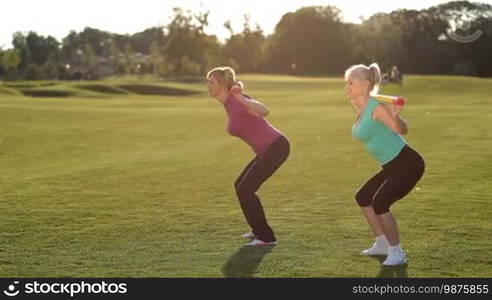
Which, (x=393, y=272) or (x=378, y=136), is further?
(x=378, y=136)

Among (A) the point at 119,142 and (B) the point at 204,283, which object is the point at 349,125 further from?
(B) the point at 204,283

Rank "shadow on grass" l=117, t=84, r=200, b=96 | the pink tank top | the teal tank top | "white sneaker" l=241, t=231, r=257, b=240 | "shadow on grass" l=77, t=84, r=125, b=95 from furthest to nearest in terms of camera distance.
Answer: "shadow on grass" l=117, t=84, r=200, b=96
"shadow on grass" l=77, t=84, r=125, b=95
"white sneaker" l=241, t=231, r=257, b=240
the pink tank top
the teal tank top

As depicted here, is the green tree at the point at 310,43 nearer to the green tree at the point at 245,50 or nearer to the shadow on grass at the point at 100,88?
the green tree at the point at 245,50

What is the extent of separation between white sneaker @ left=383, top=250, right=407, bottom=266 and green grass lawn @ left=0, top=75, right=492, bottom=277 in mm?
139

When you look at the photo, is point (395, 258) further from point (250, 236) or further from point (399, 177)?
point (250, 236)

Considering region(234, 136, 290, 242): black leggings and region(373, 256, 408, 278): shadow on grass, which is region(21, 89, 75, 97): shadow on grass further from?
region(373, 256, 408, 278): shadow on grass

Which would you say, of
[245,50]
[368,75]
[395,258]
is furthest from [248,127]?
[245,50]

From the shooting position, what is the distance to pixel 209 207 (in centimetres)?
1170

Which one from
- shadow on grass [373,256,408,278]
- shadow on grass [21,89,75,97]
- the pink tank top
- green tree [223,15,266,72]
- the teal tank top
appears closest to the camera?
shadow on grass [373,256,408,278]

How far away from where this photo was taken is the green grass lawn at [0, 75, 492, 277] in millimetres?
7984

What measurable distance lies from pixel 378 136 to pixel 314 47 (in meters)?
123

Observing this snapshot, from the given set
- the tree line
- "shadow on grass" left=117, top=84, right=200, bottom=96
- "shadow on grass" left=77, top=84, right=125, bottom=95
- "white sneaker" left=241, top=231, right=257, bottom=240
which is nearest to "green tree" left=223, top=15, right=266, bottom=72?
the tree line

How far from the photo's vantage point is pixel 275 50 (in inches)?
5349

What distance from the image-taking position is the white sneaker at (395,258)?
309 inches
